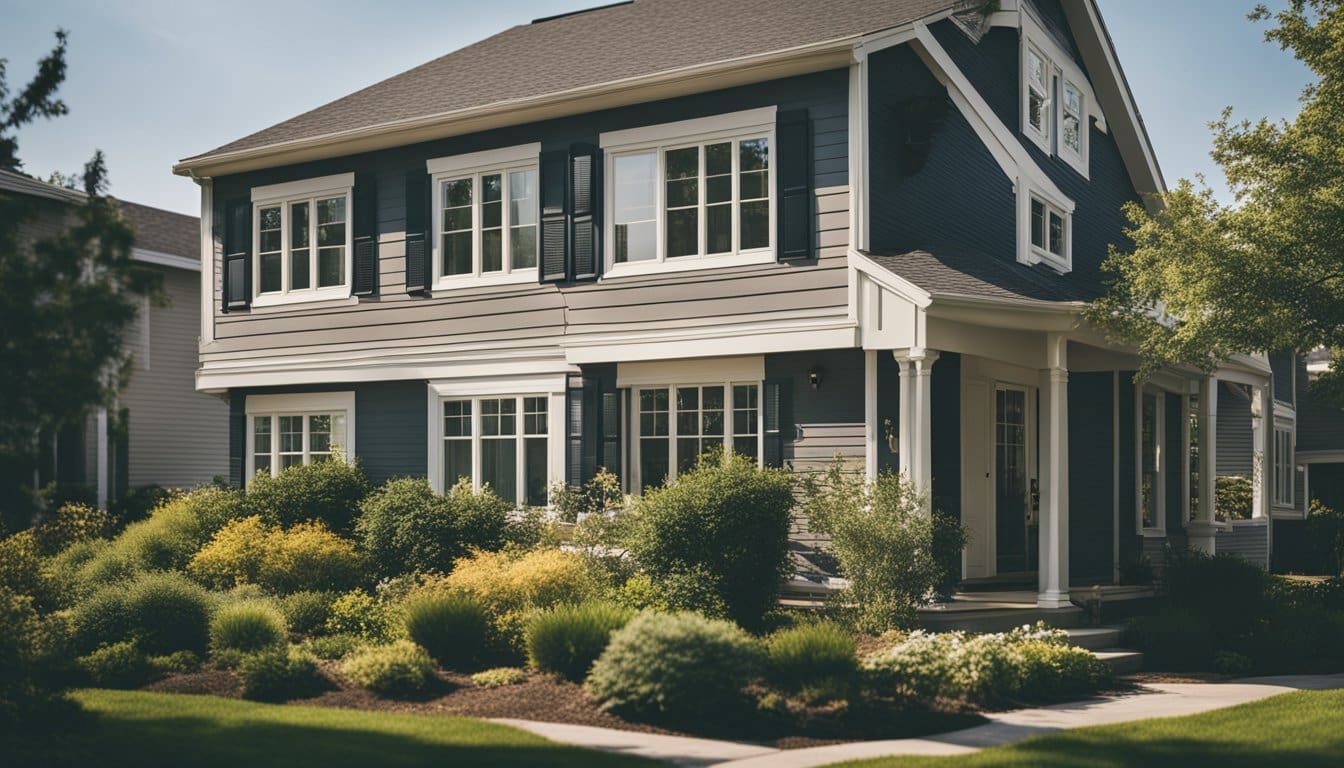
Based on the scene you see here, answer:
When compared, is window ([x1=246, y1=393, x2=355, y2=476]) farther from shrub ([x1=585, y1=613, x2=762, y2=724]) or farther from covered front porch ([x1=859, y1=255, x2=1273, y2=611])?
→ shrub ([x1=585, y1=613, x2=762, y2=724])

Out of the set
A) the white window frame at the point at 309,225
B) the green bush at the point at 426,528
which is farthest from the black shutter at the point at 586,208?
the white window frame at the point at 309,225

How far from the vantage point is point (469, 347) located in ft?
54.3

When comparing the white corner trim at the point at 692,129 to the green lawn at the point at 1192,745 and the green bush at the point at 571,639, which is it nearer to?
the green bush at the point at 571,639

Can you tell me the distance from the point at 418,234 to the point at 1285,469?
70.8ft

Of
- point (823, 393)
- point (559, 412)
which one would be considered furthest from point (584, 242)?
point (823, 393)

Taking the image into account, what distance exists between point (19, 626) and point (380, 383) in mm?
7707

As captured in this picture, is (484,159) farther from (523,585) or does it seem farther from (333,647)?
(333,647)

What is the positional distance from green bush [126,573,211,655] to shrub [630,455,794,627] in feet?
13.7

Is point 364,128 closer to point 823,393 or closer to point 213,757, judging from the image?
point 823,393

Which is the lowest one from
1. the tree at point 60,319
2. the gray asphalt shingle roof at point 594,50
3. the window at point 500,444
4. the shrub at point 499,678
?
the shrub at point 499,678

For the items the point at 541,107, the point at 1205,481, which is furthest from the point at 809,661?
the point at 1205,481

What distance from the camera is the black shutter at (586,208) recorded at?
1541cm

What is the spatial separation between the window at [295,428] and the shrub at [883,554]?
8.13 metres

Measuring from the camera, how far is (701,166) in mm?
14672
